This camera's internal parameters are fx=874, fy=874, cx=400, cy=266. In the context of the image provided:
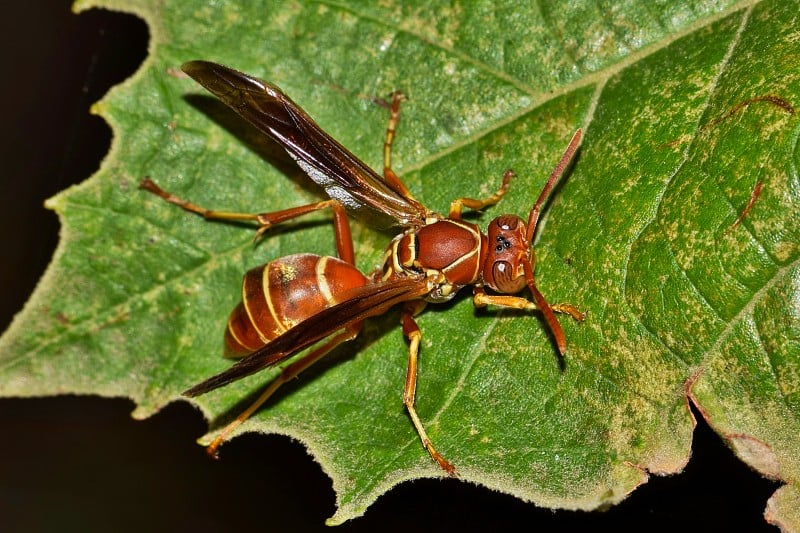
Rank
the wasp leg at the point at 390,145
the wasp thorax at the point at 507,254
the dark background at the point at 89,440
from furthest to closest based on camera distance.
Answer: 1. the dark background at the point at 89,440
2. the wasp leg at the point at 390,145
3. the wasp thorax at the point at 507,254

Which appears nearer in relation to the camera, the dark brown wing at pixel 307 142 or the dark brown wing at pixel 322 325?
the dark brown wing at pixel 322 325

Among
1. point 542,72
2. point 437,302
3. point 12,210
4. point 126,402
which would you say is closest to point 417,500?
point 437,302

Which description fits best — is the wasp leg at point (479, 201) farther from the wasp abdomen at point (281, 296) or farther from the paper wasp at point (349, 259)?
the wasp abdomen at point (281, 296)

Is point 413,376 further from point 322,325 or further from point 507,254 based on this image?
point 507,254

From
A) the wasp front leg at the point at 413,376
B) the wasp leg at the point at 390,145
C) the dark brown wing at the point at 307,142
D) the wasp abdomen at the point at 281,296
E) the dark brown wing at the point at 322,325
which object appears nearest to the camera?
the dark brown wing at the point at 322,325

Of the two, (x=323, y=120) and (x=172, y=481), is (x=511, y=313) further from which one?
(x=172, y=481)

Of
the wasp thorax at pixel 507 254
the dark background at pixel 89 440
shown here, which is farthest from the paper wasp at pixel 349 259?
the dark background at pixel 89 440

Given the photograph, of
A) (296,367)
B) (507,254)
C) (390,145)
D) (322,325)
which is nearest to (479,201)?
(507,254)
